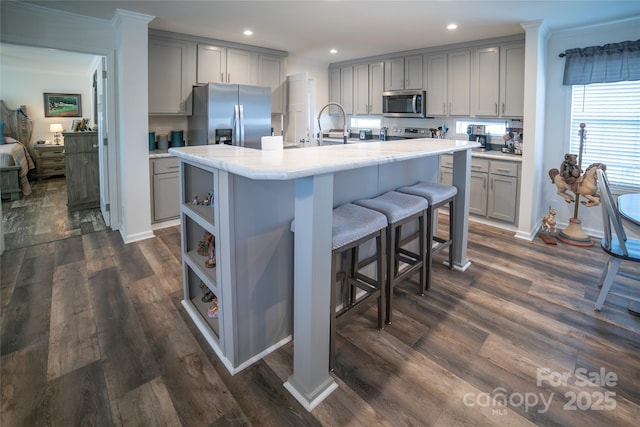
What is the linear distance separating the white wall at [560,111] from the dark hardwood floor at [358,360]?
125cm

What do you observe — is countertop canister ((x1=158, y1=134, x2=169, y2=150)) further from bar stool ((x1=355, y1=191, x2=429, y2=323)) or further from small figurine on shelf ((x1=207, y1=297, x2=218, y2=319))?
bar stool ((x1=355, y1=191, x2=429, y2=323))

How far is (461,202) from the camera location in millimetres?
2998

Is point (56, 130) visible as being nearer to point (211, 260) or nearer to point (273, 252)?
point (211, 260)

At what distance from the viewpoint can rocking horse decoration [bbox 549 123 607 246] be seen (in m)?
3.60

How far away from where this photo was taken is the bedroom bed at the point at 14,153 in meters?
5.36

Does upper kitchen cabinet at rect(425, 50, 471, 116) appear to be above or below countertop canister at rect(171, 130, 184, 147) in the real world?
above

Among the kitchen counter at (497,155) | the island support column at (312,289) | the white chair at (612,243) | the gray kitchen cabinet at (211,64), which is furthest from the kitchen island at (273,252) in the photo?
the gray kitchen cabinet at (211,64)

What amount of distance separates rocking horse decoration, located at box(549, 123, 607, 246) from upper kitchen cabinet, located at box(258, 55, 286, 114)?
3.78 metres

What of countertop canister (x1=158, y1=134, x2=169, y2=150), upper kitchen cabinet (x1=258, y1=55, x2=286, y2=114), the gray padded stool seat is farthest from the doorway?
the gray padded stool seat

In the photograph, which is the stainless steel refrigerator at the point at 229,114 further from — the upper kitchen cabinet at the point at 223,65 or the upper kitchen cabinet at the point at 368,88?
the upper kitchen cabinet at the point at 368,88

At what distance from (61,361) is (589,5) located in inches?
187

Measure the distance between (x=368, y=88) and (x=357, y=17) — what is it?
2.28m

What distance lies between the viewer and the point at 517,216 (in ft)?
13.5

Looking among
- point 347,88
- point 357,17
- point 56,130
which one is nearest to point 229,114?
point 357,17
